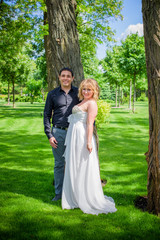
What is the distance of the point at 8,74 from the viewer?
25562mm

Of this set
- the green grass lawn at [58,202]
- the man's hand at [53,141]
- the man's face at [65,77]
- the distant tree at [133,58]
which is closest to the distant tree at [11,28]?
the green grass lawn at [58,202]

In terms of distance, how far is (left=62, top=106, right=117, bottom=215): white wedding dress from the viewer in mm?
3818

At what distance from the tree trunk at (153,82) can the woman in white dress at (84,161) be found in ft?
2.68

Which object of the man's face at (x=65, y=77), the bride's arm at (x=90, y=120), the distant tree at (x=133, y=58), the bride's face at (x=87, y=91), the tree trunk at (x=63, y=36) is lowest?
the bride's arm at (x=90, y=120)

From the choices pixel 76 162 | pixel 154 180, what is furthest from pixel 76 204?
pixel 154 180

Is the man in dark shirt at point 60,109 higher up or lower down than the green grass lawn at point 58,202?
higher up

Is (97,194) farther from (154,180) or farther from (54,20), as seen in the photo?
(54,20)

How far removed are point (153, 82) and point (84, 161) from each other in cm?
170

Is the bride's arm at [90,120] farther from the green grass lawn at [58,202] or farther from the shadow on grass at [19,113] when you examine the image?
the shadow on grass at [19,113]

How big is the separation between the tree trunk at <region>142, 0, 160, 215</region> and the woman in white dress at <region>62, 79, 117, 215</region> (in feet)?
2.68

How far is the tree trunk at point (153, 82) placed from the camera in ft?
11.0

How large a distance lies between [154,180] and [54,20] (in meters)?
3.62

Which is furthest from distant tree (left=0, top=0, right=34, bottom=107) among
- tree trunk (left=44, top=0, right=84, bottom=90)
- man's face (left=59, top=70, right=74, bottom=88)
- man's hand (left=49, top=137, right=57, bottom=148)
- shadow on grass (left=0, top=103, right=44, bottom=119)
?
man's hand (left=49, top=137, right=57, bottom=148)

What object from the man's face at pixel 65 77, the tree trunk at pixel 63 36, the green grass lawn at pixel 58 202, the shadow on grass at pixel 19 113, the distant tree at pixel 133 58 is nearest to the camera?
the green grass lawn at pixel 58 202
